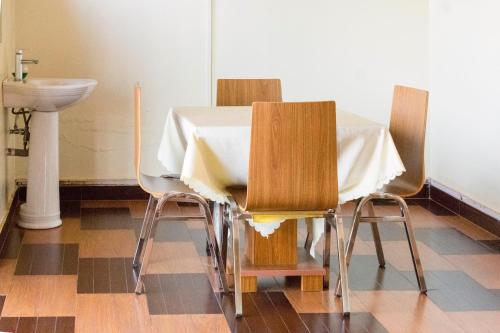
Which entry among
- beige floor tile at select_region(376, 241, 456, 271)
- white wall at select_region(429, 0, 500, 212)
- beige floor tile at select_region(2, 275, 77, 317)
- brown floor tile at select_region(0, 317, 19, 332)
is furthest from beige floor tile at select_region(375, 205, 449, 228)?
brown floor tile at select_region(0, 317, 19, 332)

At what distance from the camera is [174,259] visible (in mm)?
4652

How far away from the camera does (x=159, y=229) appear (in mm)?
5301

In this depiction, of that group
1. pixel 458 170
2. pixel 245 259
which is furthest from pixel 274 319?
pixel 458 170

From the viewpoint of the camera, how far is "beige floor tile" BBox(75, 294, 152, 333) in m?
3.62

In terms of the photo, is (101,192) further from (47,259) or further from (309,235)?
(309,235)

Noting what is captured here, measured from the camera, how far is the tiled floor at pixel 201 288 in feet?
12.1

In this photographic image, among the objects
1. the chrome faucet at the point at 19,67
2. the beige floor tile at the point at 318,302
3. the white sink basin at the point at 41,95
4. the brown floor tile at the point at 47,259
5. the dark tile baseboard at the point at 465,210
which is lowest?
the beige floor tile at the point at 318,302

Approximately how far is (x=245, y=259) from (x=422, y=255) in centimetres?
104

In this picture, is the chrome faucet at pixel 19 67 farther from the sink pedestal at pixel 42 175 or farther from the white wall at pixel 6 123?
the sink pedestal at pixel 42 175

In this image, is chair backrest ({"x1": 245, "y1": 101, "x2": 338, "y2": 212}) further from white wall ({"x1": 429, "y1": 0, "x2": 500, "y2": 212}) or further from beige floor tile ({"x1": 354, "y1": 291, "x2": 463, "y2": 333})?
white wall ({"x1": 429, "y1": 0, "x2": 500, "y2": 212})

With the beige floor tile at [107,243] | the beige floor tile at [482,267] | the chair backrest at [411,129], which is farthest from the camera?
Result: the beige floor tile at [107,243]

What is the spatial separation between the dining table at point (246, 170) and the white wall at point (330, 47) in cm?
187

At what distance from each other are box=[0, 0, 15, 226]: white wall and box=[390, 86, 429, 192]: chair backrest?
2.12m

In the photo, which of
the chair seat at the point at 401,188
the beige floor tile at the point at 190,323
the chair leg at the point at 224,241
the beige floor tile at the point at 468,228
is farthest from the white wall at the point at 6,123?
the beige floor tile at the point at 468,228
